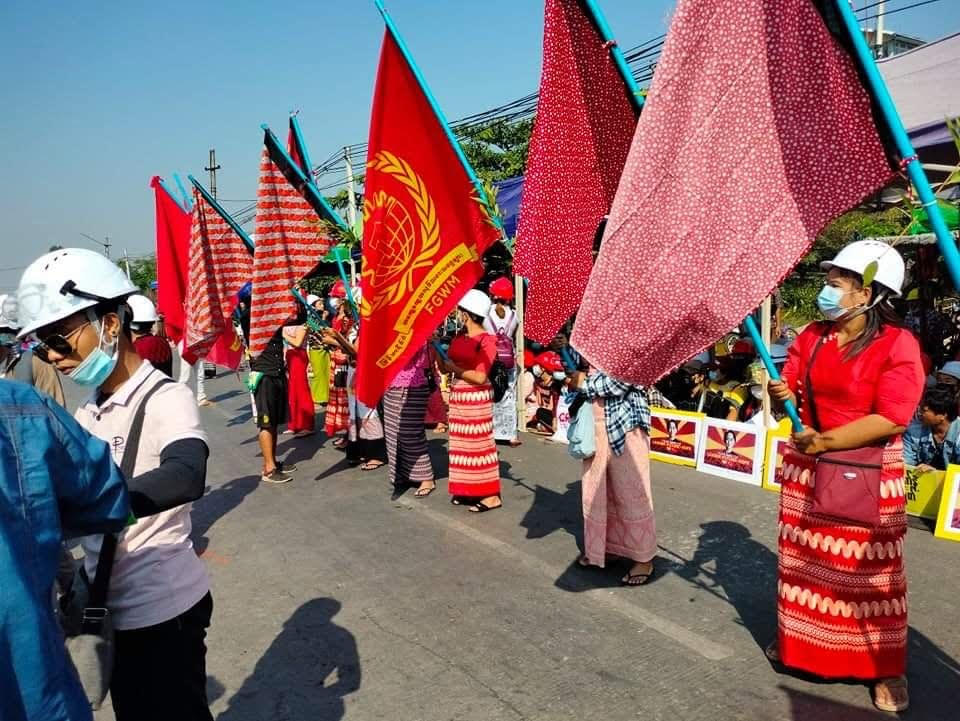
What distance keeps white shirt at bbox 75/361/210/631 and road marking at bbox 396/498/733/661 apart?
2582 millimetres

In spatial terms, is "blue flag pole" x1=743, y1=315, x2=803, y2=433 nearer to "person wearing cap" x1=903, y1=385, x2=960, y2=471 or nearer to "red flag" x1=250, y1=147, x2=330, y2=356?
"person wearing cap" x1=903, y1=385, x2=960, y2=471

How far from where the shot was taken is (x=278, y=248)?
6.09 metres

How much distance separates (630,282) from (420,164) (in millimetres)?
2789

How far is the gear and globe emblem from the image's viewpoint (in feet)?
15.1

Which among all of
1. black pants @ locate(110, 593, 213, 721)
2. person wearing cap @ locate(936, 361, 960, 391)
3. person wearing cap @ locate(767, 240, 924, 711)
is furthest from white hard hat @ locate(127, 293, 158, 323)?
Result: person wearing cap @ locate(936, 361, 960, 391)

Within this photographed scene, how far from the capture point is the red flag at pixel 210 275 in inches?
273

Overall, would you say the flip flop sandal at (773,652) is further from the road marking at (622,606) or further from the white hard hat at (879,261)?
the white hard hat at (879,261)

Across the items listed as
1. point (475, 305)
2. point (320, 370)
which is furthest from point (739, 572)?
point (320, 370)

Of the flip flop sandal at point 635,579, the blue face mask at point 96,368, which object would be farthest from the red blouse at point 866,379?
the blue face mask at point 96,368

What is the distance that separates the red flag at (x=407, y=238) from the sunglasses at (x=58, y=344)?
254cm

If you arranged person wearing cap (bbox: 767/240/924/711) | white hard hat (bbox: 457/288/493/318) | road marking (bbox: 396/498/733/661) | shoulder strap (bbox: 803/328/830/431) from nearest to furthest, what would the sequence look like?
person wearing cap (bbox: 767/240/924/711)
shoulder strap (bbox: 803/328/830/431)
road marking (bbox: 396/498/733/661)
white hard hat (bbox: 457/288/493/318)

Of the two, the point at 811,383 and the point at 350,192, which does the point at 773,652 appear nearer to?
the point at 811,383

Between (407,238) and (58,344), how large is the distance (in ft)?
9.03

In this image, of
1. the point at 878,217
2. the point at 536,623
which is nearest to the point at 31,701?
the point at 536,623
